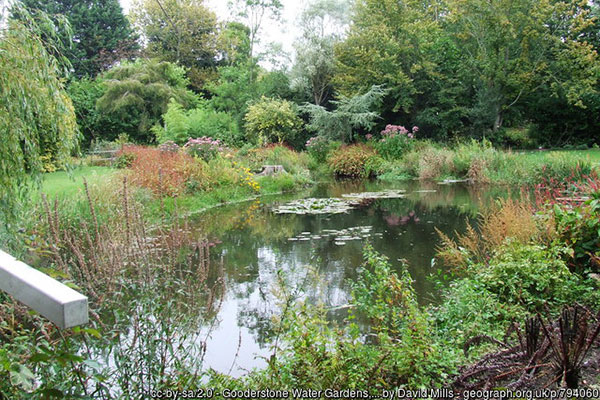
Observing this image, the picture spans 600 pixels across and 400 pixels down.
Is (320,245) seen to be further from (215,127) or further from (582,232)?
(215,127)

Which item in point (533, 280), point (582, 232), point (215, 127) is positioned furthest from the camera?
point (215, 127)

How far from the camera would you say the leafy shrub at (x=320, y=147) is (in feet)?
65.8

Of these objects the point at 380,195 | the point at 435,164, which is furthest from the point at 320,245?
the point at 435,164

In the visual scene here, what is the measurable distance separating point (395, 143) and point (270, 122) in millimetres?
5368

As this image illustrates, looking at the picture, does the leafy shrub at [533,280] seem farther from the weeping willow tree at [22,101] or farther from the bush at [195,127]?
the bush at [195,127]

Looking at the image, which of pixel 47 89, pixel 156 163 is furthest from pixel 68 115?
pixel 156 163

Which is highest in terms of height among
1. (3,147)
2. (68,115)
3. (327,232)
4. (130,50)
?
(130,50)

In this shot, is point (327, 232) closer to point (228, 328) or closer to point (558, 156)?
Answer: point (228, 328)

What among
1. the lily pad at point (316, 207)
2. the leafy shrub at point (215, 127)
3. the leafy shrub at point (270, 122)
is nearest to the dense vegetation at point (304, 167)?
the leafy shrub at point (270, 122)

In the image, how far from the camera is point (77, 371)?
1.78 meters

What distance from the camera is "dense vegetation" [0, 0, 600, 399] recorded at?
2.58 m

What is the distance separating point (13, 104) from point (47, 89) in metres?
0.41

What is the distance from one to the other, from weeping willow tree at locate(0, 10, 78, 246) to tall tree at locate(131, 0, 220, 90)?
2472 centimetres

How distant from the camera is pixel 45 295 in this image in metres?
0.97
